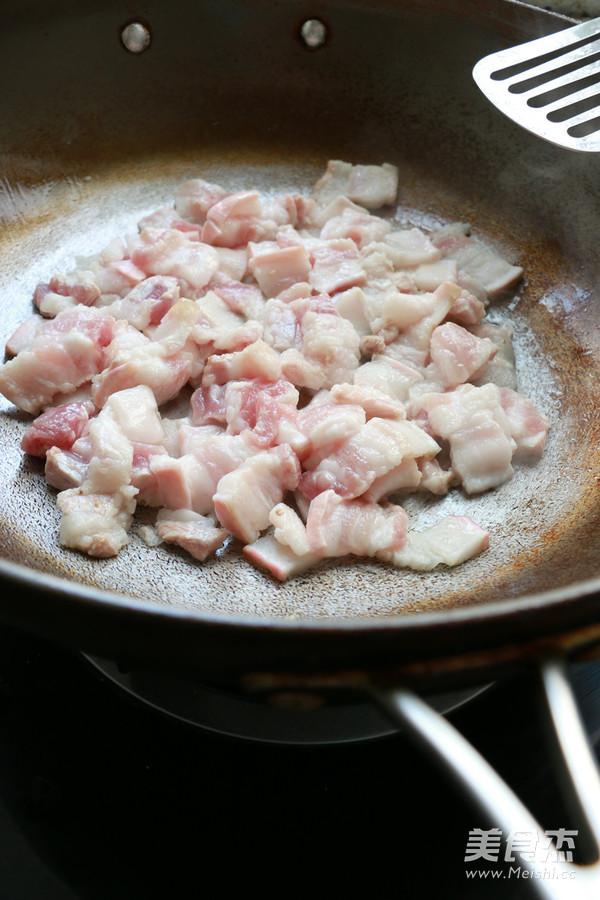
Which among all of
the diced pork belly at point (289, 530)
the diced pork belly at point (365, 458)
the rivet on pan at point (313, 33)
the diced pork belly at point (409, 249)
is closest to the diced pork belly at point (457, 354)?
the diced pork belly at point (365, 458)

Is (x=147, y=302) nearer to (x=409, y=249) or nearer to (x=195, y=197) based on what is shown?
(x=195, y=197)

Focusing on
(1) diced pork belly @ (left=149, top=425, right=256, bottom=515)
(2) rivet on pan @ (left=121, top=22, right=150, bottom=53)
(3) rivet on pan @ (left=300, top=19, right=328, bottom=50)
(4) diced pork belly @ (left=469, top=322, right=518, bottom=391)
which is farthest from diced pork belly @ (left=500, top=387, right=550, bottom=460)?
(2) rivet on pan @ (left=121, top=22, right=150, bottom=53)

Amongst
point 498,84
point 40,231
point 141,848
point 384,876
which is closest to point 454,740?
point 384,876

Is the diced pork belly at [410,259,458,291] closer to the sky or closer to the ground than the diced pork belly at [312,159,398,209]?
closer to the ground

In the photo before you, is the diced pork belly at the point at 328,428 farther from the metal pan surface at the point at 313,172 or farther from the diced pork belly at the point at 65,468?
the diced pork belly at the point at 65,468

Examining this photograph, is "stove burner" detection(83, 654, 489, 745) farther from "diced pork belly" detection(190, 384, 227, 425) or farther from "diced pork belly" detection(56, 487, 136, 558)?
"diced pork belly" detection(190, 384, 227, 425)

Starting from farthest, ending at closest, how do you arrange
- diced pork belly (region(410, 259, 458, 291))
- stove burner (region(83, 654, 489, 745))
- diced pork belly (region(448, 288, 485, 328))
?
diced pork belly (region(410, 259, 458, 291)) → diced pork belly (region(448, 288, 485, 328)) → stove burner (region(83, 654, 489, 745))
